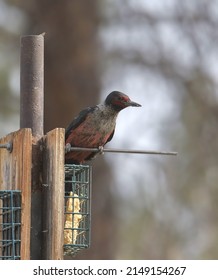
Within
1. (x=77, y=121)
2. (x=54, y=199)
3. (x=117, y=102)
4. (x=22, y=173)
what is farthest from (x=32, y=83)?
(x=117, y=102)

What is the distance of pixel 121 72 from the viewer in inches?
625

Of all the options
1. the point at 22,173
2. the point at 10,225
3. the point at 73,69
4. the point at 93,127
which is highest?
the point at 73,69

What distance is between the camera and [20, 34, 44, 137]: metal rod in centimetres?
770

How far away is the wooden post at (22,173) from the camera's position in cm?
721

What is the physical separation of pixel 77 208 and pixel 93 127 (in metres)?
1.25

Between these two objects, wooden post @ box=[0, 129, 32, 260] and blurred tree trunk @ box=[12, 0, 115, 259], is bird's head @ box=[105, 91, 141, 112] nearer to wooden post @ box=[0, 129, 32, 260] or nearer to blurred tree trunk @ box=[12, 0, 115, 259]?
wooden post @ box=[0, 129, 32, 260]

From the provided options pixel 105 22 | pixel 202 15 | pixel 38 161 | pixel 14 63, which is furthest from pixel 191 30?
pixel 38 161

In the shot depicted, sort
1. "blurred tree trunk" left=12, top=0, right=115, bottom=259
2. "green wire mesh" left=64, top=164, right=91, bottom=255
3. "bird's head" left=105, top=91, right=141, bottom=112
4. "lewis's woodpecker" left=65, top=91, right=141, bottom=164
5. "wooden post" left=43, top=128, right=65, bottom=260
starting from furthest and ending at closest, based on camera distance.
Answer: "blurred tree trunk" left=12, top=0, right=115, bottom=259 → "bird's head" left=105, top=91, right=141, bottom=112 → "lewis's woodpecker" left=65, top=91, right=141, bottom=164 → "green wire mesh" left=64, top=164, right=91, bottom=255 → "wooden post" left=43, top=128, right=65, bottom=260

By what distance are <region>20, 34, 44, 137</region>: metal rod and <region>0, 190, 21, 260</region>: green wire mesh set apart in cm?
52

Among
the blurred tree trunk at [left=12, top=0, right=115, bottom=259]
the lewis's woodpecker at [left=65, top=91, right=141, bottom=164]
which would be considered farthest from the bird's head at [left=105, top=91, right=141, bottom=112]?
the blurred tree trunk at [left=12, top=0, right=115, bottom=259]

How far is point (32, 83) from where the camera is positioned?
775 centimetres

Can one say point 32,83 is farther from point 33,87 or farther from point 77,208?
point 77,208

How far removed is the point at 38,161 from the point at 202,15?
7.75 m
